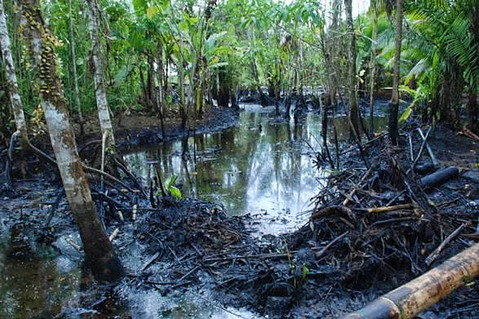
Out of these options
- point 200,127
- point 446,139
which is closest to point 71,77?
point 200,127

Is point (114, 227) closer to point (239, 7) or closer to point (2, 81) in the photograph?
point (2, 81)

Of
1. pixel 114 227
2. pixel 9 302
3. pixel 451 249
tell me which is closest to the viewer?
pixel 451 249

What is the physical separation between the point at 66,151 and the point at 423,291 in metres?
3.60

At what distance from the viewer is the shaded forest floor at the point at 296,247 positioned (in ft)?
13.9

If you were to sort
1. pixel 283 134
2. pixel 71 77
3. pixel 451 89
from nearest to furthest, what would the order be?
pixel 451 89
pixel 71 77
pixel 283 134

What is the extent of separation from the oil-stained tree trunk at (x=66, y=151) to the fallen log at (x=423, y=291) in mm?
3350

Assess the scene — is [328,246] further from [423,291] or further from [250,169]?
[250,169]

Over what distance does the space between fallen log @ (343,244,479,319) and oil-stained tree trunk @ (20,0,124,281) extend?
132 inches

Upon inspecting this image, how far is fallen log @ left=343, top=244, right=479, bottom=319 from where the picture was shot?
2.16 m

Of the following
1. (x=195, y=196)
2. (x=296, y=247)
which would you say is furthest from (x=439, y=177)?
(x=195, y=196)

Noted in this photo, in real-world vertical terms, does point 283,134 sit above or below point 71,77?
below

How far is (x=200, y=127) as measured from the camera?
17.6 metres

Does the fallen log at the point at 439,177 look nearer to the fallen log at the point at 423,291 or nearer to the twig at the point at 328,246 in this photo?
the twig at the point at 328,246

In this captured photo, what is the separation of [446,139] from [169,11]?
29.8ft
